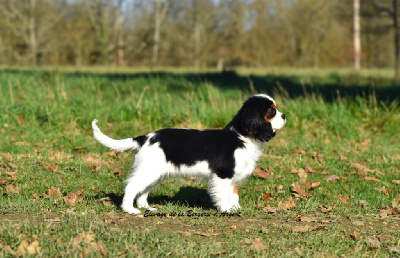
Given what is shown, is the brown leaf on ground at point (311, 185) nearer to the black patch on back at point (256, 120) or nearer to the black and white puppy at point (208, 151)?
the black and white puppy at point (208, 151)

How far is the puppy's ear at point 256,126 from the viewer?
18.9 feet

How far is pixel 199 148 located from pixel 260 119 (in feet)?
2.38

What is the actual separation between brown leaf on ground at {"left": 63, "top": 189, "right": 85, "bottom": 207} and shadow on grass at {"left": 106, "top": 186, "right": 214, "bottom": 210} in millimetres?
371

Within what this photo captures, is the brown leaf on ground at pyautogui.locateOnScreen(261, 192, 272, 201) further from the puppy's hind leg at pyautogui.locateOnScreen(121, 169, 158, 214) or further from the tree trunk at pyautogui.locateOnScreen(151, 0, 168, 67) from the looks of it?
the tree trunk at pyautogui.locateOnScreen(151, 0, 168, 67)

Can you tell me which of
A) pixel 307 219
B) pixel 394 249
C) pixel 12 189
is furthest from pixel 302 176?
pixel 12 189

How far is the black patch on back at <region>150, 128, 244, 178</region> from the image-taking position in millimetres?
5602

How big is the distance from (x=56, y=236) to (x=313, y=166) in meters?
4.94

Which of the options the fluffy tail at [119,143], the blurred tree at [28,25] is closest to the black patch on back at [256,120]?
the fluffy tail at [119,143]

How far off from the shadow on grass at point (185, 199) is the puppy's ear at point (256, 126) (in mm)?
1106

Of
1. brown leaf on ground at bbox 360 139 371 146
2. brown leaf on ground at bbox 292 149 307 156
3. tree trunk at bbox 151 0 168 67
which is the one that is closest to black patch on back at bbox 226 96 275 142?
brown leaf on ground at bbox 292 149 307 156

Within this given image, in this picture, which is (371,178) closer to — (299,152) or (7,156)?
(299,152)

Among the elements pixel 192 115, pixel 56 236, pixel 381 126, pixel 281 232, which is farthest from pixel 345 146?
pixel 56 236

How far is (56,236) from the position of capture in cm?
443

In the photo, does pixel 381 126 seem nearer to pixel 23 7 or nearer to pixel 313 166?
pixel 313 166
